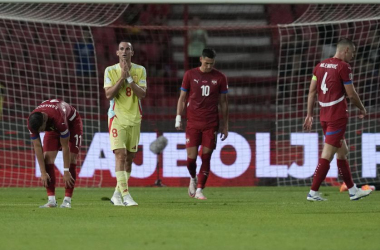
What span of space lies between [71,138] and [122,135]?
61 cm

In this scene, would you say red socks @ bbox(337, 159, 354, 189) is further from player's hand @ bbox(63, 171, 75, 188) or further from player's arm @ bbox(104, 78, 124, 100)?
player's hand @ bbox(63, 171, 75, 188)

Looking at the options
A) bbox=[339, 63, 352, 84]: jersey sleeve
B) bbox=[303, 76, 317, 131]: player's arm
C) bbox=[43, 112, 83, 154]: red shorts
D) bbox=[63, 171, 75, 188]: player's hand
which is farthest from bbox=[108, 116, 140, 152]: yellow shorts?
bbox=[339, 63, 352, 84]: jersey sleeve

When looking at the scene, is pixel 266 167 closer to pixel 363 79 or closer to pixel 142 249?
pixel 363 79

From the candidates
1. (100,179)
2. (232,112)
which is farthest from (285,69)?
(100,179)

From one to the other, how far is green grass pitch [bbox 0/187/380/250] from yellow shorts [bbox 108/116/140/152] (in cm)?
68

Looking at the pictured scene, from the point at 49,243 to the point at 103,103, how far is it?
38.8 feet

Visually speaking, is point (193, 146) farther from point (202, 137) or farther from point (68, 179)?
point (68, 179)

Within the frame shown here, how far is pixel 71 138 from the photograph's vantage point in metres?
9.78

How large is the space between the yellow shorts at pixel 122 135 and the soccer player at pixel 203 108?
1450 mm

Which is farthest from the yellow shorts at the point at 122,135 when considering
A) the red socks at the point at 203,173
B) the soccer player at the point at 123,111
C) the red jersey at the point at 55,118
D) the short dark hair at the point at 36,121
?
the red socks at the point at 203,173

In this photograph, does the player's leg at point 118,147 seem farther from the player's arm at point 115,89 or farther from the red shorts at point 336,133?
the red shorts at point 336,133

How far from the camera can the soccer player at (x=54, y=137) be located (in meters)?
8.98

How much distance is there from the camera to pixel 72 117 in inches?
381

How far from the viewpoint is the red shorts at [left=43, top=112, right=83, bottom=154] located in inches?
379
